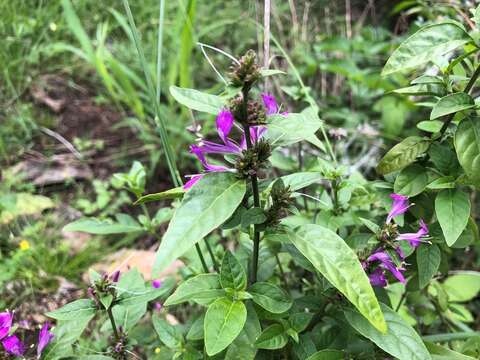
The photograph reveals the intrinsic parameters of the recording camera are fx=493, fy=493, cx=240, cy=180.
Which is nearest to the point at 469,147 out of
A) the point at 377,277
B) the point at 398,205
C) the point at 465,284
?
the point at 398,205

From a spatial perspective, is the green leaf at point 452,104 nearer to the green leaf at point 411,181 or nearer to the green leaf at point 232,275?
the green leaf at point 411,181

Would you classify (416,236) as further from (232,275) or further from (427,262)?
(232,275)

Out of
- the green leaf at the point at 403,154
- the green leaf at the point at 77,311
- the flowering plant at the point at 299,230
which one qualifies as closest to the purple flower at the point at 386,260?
the flowering plant at the point at 299,230

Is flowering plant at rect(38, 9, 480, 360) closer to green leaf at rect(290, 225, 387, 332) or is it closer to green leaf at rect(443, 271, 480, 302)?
green leaf at rect(290, 225, 387, 332)

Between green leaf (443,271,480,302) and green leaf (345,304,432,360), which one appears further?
green leaf (443,271,480,302)

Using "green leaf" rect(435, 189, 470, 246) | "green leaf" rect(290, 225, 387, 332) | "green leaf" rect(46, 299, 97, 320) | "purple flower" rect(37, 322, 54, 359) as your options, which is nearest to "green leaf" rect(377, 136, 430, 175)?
"green leaf" rect(435, 189, 470, 246)

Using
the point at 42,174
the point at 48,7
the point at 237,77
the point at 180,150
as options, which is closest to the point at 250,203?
the point at 237,77
